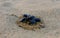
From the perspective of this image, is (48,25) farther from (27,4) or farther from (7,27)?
(27,4)

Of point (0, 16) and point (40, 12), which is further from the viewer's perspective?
point (40, 12)

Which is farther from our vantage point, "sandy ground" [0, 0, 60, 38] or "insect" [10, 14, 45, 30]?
"insect" [10, 14, 45, 30]

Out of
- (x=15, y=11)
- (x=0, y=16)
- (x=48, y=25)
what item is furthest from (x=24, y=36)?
(x=15, y=11)

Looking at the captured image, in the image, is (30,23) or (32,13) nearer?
(30,23)

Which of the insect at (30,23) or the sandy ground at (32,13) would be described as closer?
the sandy ground at (32,13)

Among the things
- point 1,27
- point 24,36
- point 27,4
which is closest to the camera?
point 24,36

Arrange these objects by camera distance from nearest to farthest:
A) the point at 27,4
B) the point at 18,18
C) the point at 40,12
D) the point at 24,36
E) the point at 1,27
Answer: the point at 24,36, the point at 1,27, the point at 18,18, the point at 40,12, the point at 27,4
